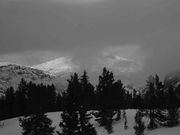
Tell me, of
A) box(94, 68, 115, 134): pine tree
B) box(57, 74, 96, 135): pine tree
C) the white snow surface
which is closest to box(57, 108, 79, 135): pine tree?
box(57, 74, 96, 135): pine tree

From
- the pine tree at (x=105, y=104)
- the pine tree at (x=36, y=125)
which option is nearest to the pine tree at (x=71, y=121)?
the pine tree at (x=36, y=125)

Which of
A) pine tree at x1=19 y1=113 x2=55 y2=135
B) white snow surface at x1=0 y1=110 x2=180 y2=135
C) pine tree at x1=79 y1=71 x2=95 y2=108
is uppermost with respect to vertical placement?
pine tree at x1=79 y1=71 x2=95 y2=108

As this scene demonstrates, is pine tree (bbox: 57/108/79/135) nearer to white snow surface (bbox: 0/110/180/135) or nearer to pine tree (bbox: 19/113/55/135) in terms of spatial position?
pine tree (bbox: 19/113/55/135)

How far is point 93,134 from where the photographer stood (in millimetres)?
38625

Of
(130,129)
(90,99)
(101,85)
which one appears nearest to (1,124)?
(90,99)

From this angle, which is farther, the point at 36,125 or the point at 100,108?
the point at 100,108

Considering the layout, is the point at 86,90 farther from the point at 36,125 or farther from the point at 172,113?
the point at 36,125

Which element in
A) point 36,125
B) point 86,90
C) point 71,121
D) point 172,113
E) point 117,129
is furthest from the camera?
point 86,90

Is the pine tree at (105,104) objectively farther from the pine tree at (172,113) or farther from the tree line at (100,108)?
the pine tree at (172,113)

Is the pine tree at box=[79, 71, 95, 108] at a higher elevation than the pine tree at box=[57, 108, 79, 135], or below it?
higher

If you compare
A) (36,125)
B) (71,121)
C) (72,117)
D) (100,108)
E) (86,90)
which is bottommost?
(36,125)

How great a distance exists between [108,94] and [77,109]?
38.5m

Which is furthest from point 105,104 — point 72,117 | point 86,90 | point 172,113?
point 72,117

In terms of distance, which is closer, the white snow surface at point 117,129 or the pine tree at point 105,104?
the white snow surface at point 117,129
